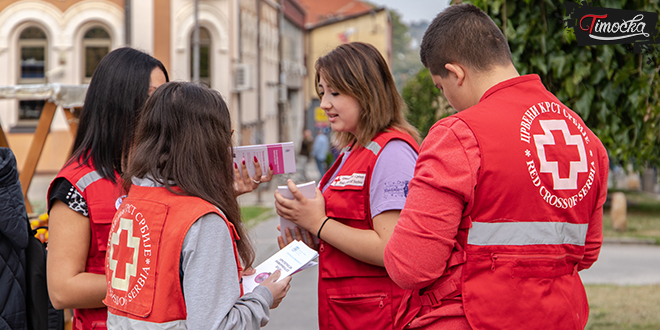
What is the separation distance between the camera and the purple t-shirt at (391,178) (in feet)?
8.07

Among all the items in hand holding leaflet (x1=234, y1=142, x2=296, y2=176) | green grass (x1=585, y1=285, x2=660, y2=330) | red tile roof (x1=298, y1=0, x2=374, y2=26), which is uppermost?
red tile roof (x1=298, y1=0, x2=374, y2=26)

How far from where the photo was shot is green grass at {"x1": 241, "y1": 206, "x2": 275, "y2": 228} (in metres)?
13.6

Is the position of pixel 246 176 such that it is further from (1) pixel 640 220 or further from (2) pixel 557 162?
(1) pixel 640 220

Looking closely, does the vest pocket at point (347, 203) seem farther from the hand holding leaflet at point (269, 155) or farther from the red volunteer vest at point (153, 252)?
the red volunteer vest at point (153, 252)

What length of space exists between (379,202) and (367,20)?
47.5m

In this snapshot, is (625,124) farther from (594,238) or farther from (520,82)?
(520,82)

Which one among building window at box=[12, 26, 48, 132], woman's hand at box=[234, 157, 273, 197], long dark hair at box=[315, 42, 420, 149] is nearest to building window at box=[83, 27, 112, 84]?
building window at box=[12, 26, 48, 132]

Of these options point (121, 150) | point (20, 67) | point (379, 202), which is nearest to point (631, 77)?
point (379, 202)

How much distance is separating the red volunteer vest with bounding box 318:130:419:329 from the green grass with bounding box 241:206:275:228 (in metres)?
10.5

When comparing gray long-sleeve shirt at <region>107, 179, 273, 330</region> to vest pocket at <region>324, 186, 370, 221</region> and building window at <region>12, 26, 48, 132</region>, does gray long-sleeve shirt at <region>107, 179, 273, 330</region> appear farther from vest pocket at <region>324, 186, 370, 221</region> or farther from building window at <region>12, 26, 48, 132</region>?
building window at <region>12, 26, 48, 132</region>

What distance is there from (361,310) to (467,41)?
1.18 meters

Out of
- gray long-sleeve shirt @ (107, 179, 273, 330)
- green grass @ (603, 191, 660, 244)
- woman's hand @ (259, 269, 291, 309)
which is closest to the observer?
gray long-sleeve shirt @ (107, 179, 273, 330)

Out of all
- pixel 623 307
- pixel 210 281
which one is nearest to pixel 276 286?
pixel 210 281

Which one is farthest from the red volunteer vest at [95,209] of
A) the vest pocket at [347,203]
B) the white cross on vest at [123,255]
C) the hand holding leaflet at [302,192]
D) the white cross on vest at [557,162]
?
the white cross on vest at [557,162]
